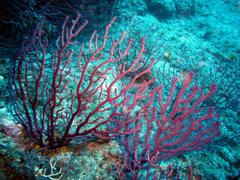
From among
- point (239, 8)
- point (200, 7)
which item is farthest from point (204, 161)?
point (239, 8)

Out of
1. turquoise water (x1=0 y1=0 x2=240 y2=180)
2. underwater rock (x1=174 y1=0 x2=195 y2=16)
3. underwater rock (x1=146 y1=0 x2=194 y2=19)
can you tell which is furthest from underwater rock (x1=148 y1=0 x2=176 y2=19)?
turquoise water (x1=0 y1=0 x2=240 y2=180)

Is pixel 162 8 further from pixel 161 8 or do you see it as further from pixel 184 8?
pixel 184 8

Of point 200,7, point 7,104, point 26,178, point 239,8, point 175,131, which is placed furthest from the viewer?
point 239,8

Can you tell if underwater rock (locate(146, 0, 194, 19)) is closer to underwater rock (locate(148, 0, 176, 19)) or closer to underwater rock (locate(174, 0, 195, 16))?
underwater rock (locate(148, 0, 176, 19))

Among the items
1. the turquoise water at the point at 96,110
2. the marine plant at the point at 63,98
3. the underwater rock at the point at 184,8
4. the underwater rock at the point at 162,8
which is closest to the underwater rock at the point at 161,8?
the underwater rock at the point at 162,8

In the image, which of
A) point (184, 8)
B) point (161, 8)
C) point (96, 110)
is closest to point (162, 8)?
point (161, 8)

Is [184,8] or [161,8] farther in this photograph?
[184,8]

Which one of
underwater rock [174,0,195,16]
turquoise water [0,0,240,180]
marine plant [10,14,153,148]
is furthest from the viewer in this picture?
underwater rock [174,0,195,16]

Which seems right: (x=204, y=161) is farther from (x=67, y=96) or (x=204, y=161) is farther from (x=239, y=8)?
(x=239, y=8)

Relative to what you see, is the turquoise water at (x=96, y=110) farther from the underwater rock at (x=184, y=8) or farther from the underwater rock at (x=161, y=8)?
the underwater rock at (x=184, y=8)

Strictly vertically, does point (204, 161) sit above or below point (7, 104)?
below

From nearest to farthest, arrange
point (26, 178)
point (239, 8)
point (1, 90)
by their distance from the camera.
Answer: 1. point (26, 178)
2. point (1, 90)
3. point (239, 8)

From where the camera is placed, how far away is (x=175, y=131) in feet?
7.80

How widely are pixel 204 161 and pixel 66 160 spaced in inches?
111
